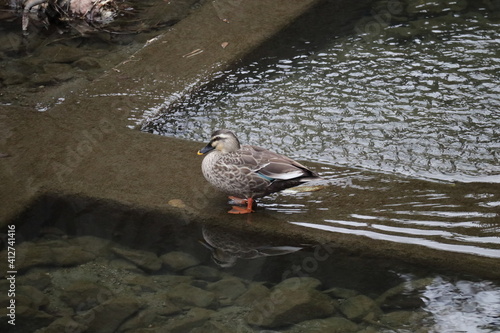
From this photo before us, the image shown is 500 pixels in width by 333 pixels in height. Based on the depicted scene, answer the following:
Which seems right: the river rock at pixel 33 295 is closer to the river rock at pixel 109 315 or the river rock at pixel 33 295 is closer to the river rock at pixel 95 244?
the river rock at pixel 109 315

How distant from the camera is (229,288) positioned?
4.15 meters

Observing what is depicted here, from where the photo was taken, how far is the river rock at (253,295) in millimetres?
4043

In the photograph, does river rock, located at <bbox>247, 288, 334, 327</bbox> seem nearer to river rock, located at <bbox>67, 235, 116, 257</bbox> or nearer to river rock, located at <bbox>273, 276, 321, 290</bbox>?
river rock, located at <bbox>273, 276, 321, 290</bbox>

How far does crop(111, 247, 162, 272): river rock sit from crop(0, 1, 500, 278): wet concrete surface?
26cm

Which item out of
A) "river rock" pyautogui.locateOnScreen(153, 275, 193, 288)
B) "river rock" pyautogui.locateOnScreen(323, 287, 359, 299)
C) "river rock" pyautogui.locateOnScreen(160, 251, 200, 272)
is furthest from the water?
"river rock" pyautogui.locateOnScreen(323, 287, 359, 299)

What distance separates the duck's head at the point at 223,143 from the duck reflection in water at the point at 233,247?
48cm

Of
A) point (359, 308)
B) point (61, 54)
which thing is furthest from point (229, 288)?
point (61, 54)

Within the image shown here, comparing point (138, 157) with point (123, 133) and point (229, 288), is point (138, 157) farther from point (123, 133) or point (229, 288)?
point (229, 288)

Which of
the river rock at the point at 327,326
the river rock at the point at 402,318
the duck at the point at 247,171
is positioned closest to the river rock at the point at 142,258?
the duck at the point at 247,171

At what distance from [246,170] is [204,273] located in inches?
25.8

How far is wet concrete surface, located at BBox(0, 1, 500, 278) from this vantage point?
424 centimetres

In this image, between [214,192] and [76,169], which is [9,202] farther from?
[214,192]

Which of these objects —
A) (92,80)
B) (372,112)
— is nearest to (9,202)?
(92,80)

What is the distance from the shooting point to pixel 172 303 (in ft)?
13.3
